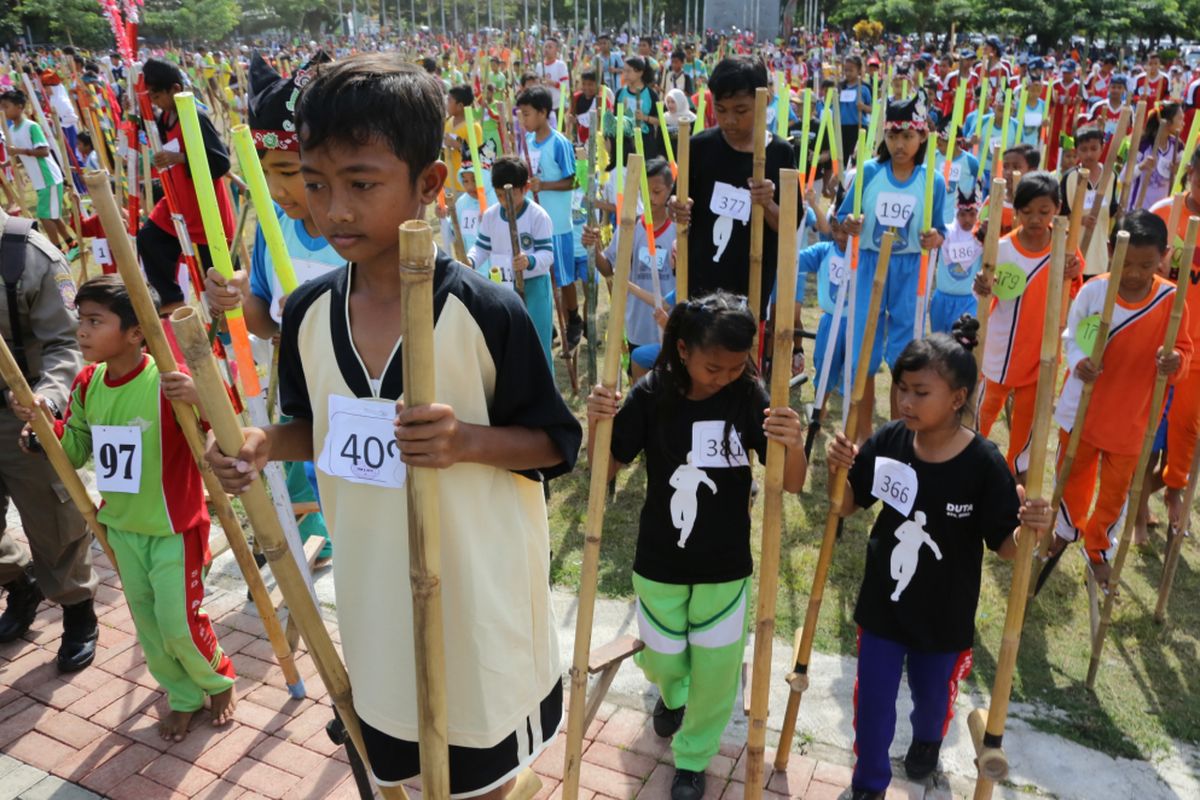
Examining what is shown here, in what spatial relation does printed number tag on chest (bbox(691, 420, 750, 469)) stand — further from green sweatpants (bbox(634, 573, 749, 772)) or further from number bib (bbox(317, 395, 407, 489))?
number bib (bbox(317, 395, 407, 489))

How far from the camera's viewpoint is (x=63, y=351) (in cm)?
371

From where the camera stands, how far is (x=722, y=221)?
458 centimetres

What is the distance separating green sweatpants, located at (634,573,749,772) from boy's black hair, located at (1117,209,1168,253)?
2200 mm

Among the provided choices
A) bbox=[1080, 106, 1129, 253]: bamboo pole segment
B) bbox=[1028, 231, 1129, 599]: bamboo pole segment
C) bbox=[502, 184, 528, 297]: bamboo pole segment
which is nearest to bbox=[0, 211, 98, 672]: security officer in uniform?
bbox=[502, 184, 528, 297]: bamboo pole segment

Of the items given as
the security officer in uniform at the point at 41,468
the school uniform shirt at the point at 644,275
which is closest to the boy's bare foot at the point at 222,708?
the security officer in uniform at the point at 41,468

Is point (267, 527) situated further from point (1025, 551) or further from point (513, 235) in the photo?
point (513, 235)

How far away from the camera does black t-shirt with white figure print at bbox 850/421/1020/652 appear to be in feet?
9.50

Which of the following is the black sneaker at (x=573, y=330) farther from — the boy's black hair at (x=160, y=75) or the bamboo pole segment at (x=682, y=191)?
the bamboo pole segment at (x=682, y=191)

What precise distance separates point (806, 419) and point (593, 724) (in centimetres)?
356

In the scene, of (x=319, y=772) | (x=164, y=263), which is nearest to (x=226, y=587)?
(x=319, y=772)

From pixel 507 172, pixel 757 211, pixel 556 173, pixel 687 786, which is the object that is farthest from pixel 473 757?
pixel 556 173

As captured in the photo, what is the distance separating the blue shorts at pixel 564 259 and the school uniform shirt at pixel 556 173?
0.20 feet

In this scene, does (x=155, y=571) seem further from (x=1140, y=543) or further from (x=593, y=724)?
(x=1140, y=543)

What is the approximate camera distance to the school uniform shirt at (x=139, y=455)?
3291 millimetres
